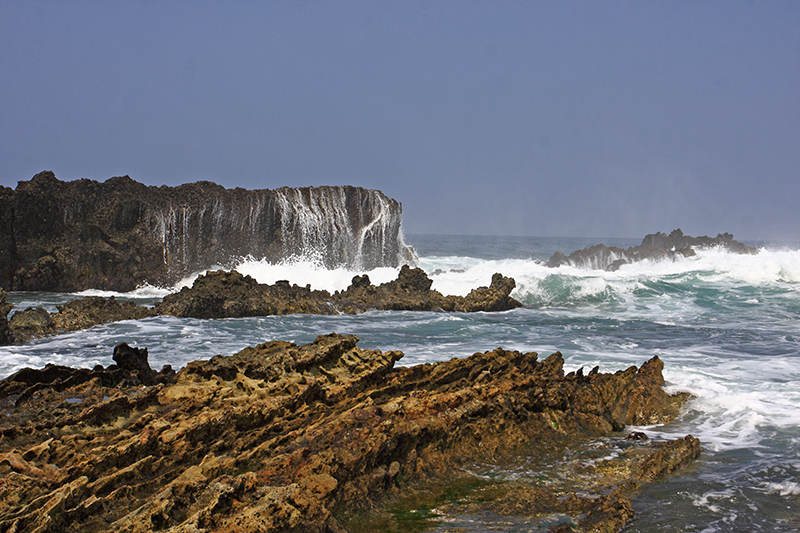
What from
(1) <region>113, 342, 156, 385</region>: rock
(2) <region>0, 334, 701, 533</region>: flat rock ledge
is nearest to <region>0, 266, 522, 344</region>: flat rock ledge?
(1) <region>113, 342, 156, 385</region>: rock

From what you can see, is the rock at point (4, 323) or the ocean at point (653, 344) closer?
the ocean at point (653, 344)

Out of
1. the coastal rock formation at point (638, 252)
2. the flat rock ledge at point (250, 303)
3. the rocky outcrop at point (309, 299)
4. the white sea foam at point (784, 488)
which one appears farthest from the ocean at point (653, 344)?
the coastal rock formation at point (638, 252)

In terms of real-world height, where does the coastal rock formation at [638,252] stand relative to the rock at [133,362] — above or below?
above

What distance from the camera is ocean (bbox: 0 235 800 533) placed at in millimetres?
4516

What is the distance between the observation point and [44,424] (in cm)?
450

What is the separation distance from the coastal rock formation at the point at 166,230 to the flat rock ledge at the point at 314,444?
15.4 meters

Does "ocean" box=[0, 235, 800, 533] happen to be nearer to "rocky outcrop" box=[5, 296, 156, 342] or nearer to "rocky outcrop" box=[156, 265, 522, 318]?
"rocky outcrop" box=[5, 296, 156, 342]

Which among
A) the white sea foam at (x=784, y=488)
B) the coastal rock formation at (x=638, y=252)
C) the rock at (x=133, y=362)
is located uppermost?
the coastal rock formation at (x=638, y=252)

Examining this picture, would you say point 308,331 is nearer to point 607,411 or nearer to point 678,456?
point 607,411

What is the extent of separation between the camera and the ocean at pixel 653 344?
452 cm

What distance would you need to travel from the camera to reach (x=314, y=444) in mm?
4262

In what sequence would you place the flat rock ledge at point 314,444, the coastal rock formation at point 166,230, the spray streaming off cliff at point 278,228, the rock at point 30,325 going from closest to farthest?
the flat rock ledge at point 314,444 → the rock at point 30,325 → the coastal rock formation at point 166,230 → the spray streaming off cliff at point 278,228

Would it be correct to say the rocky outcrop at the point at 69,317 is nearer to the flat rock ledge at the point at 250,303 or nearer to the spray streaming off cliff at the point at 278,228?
the flat rock ledge at the point at 250,303

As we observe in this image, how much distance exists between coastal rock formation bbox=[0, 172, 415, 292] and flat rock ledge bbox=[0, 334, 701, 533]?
15427 mm
